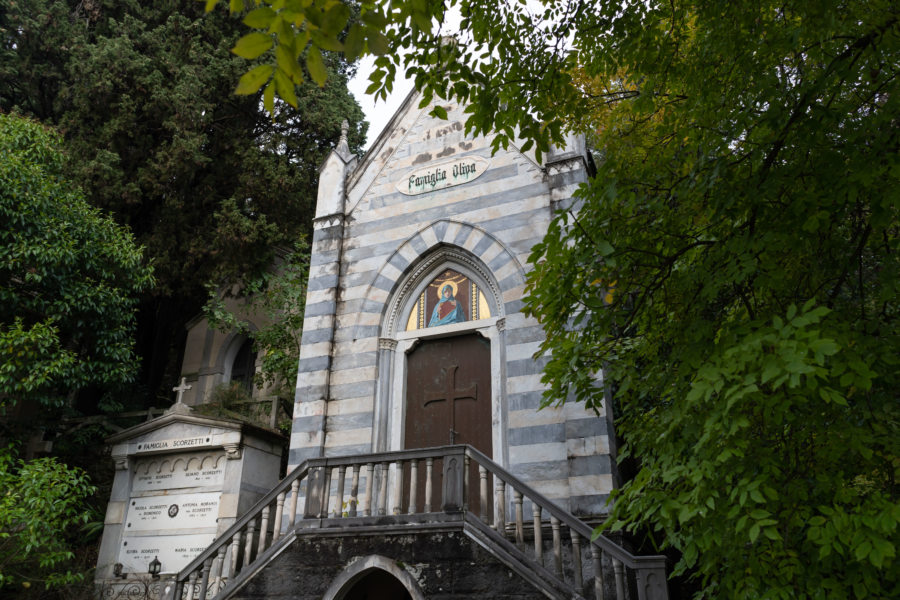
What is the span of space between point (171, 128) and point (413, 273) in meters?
9.64

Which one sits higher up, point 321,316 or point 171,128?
point 171,128

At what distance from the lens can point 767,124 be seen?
15.2ft

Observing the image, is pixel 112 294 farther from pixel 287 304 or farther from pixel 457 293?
pixel 457 293

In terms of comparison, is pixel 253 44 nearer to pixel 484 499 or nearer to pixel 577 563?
pixel 577 563

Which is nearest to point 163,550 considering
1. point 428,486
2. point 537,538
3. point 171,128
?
point 428,486

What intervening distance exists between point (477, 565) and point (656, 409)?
309 centimetres

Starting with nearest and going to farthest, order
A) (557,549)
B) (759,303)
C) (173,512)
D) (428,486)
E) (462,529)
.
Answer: (759,303), (557,549), (462,529), (428,486), (173,512)

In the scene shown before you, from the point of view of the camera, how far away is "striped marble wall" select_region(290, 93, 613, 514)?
10023 millimetres

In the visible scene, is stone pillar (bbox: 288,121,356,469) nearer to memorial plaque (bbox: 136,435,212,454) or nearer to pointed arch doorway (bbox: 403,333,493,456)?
pointed arch doorway (bbox: 403,333,493,456)

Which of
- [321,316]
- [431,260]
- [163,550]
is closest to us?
[431,260]

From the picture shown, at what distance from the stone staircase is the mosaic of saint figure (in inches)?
107

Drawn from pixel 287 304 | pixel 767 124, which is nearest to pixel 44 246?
pixel 287 304

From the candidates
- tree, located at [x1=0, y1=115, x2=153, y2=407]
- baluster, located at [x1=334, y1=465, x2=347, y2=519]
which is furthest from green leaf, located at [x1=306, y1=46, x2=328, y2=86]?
tree, located at [x1=0, y1=115, x2=153, y2=407]

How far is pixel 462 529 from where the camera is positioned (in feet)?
26.1
